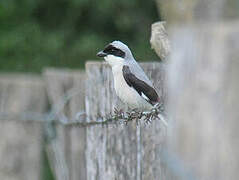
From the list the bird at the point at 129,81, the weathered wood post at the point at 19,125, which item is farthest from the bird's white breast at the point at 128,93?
the weathered wood post at the point at 19,125

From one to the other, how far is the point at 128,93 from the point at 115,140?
3.41 feet

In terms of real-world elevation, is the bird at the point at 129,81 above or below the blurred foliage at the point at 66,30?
below

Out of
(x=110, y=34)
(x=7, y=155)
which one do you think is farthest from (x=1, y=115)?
(x=110, y=34)

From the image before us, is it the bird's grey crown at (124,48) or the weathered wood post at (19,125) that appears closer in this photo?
the bird's grey crown at (124,48)

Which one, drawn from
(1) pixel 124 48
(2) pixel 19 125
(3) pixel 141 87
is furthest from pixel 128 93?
(2) pixel 19 125

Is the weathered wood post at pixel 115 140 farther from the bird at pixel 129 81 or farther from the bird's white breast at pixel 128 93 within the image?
the bird's white breast at pixel 128 93

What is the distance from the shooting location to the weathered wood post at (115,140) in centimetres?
400

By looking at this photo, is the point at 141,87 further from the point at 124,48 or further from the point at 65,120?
the point at 65,120

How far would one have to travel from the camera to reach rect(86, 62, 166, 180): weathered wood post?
4.00 meters

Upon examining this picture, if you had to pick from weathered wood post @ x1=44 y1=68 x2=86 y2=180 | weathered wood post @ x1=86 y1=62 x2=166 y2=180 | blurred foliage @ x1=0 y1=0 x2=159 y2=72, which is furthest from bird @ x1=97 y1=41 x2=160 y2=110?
blurred foliage @ x1=0 y1=0 x2=159 y2=72

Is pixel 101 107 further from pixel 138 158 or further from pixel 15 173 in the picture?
pixel 15 173

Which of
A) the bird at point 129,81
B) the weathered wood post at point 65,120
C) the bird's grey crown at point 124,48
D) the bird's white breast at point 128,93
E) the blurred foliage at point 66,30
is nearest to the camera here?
the bird at point 129,81

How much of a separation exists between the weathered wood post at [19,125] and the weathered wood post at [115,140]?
1.84m

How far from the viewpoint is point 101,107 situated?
Answer: 14.5 ft
